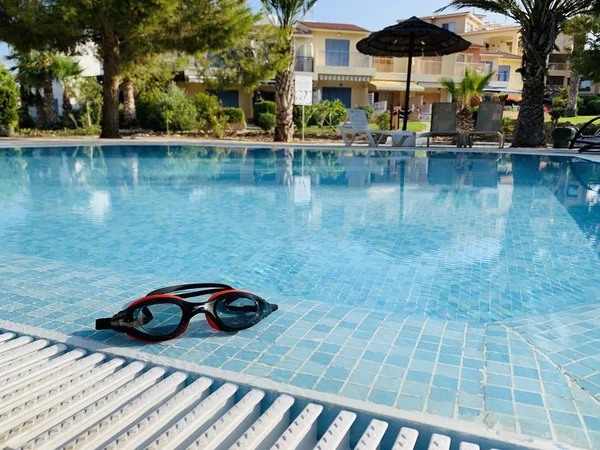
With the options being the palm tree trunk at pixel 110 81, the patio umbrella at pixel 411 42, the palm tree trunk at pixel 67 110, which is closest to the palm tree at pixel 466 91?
the patio umbrella at pixel 411 42

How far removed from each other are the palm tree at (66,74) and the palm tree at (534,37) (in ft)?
54.9

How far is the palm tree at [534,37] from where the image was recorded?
48.0 feet

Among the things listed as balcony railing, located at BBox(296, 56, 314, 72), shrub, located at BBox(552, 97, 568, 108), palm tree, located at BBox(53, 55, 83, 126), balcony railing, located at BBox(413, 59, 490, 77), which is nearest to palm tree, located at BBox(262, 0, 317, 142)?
palm tree, located at BBox(53, 55, 83, 126)

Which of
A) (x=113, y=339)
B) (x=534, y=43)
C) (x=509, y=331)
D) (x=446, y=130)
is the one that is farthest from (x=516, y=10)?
(x=113, y=339)

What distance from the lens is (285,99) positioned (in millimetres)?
18906

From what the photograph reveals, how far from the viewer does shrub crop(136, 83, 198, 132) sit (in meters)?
21.8

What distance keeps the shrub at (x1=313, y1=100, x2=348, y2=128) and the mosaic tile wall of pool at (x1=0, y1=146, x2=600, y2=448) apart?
44.7ft

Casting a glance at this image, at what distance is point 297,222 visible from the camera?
6.76 m

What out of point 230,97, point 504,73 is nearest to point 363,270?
point 230,97

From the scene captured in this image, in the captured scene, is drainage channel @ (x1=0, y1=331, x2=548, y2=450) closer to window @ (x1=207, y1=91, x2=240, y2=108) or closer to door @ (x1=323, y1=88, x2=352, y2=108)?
window @ (x1=207, y1=91, x2=240, y2=108)

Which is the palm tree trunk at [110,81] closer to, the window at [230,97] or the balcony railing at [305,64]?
the window at [230,97]

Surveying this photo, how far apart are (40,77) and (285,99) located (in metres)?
11.6

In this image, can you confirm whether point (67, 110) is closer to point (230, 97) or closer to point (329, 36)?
point (230, 97)

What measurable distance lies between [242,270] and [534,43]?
46.8 ft
